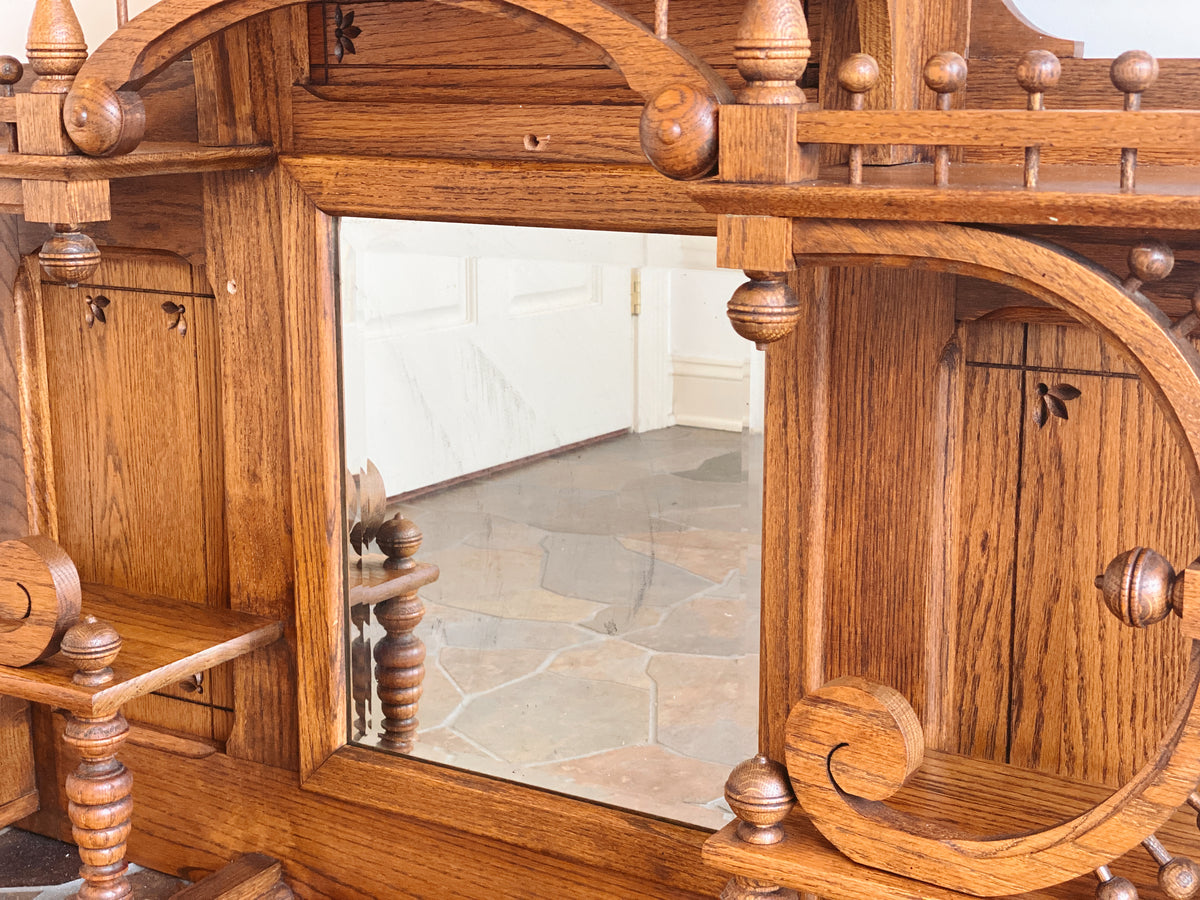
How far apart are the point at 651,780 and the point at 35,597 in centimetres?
62

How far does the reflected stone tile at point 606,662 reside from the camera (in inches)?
52.8

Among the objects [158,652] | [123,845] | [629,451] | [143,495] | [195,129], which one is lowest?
[123,845]

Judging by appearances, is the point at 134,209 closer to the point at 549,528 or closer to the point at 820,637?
the point at 549,528

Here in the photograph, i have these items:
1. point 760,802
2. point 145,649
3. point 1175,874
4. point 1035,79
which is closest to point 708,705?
point 760,802

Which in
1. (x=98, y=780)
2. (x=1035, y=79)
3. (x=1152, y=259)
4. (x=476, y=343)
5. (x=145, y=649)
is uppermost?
(x=1035, y=79)

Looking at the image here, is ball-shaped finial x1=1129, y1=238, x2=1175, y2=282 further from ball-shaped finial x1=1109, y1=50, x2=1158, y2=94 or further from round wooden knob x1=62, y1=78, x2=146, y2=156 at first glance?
round wooden knob x1=62, y1=78, x2=146, y2=156

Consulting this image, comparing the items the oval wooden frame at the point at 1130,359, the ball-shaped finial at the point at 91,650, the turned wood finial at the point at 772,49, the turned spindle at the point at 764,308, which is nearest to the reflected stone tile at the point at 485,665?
the ball-shaped finial at the point at 91,650

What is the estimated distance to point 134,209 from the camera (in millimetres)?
1544

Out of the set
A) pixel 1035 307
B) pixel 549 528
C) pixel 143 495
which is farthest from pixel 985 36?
pixel 143 495

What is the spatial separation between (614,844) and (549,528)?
303 mm

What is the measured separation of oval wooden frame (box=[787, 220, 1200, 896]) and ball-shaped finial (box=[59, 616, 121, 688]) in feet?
2.39

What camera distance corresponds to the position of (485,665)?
1426mm

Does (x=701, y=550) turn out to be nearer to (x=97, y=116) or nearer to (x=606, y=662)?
(x=606, y=662)

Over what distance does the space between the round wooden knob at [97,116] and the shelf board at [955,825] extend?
Result: 30.0 inches
